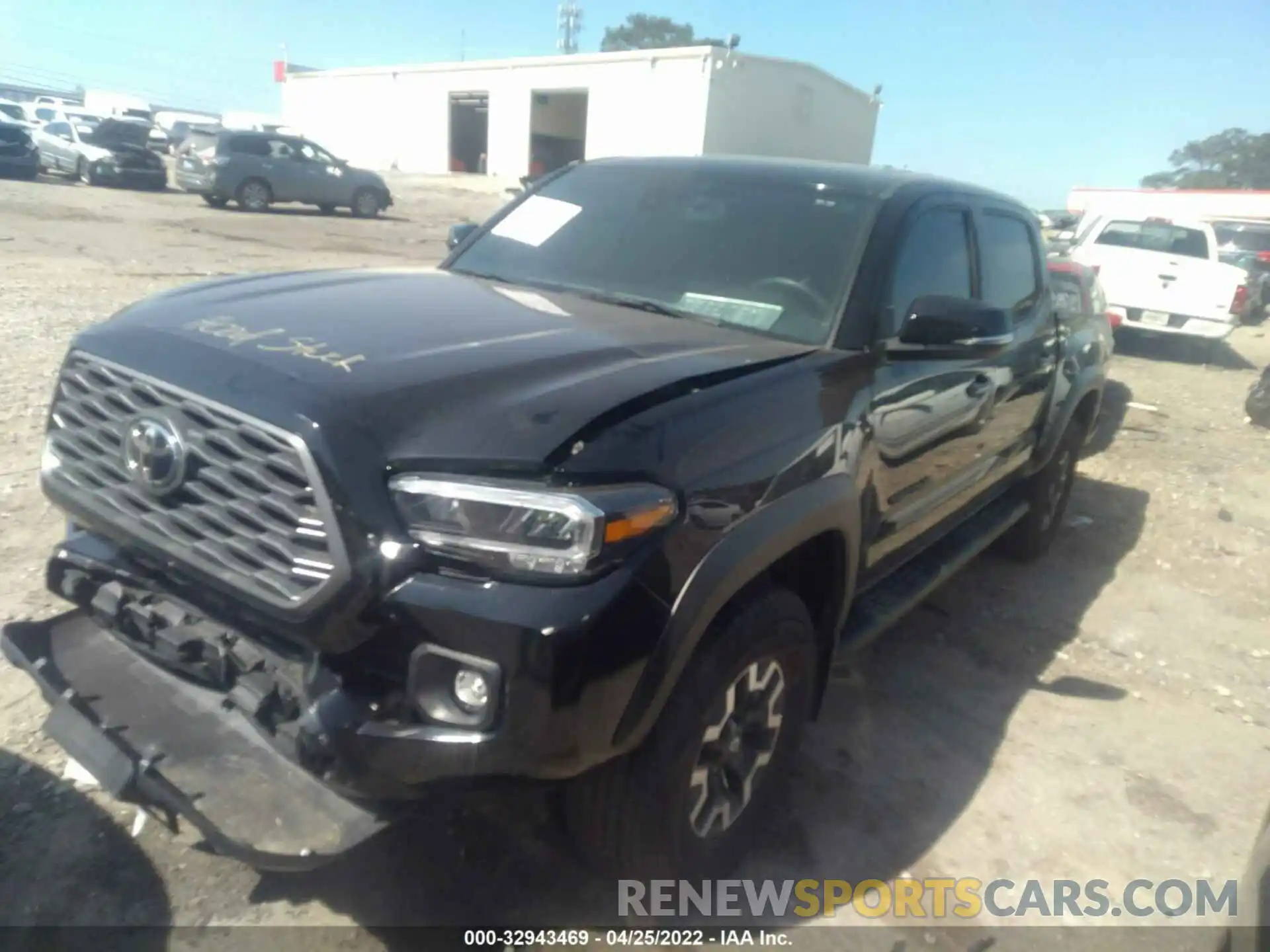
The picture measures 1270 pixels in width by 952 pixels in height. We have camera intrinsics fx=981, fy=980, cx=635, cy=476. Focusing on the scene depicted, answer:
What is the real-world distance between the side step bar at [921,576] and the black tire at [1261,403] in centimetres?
617

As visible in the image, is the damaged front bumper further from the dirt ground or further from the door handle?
the door handle

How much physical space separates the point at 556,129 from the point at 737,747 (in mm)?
40539

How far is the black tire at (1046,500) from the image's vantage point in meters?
5.21

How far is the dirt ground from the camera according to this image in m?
2.55

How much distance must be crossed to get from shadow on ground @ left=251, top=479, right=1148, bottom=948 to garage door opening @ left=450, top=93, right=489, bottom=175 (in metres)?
39.6

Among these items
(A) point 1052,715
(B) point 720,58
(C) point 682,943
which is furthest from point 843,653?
(B) point 720,58

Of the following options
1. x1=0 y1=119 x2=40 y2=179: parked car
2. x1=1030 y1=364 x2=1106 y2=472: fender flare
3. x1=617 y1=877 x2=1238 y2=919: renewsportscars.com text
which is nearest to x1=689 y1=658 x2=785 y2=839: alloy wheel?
x1=617 y1=877 x2=1238 y2=919: renewsportscars.com text

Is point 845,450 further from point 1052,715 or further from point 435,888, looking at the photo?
point 1052,715

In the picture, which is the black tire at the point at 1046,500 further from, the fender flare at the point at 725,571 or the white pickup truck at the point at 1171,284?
the white pickup truck at the point at 1171,284

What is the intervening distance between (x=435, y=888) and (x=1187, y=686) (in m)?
3.39

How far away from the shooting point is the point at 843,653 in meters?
3.08

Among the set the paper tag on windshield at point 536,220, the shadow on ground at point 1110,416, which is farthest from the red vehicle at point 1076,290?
the paper tag on windshield at point 536,220

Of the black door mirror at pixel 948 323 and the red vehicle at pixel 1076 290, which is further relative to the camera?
the red vehicle at pixel 1076 290

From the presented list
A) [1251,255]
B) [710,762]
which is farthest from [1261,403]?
[1251,255]
